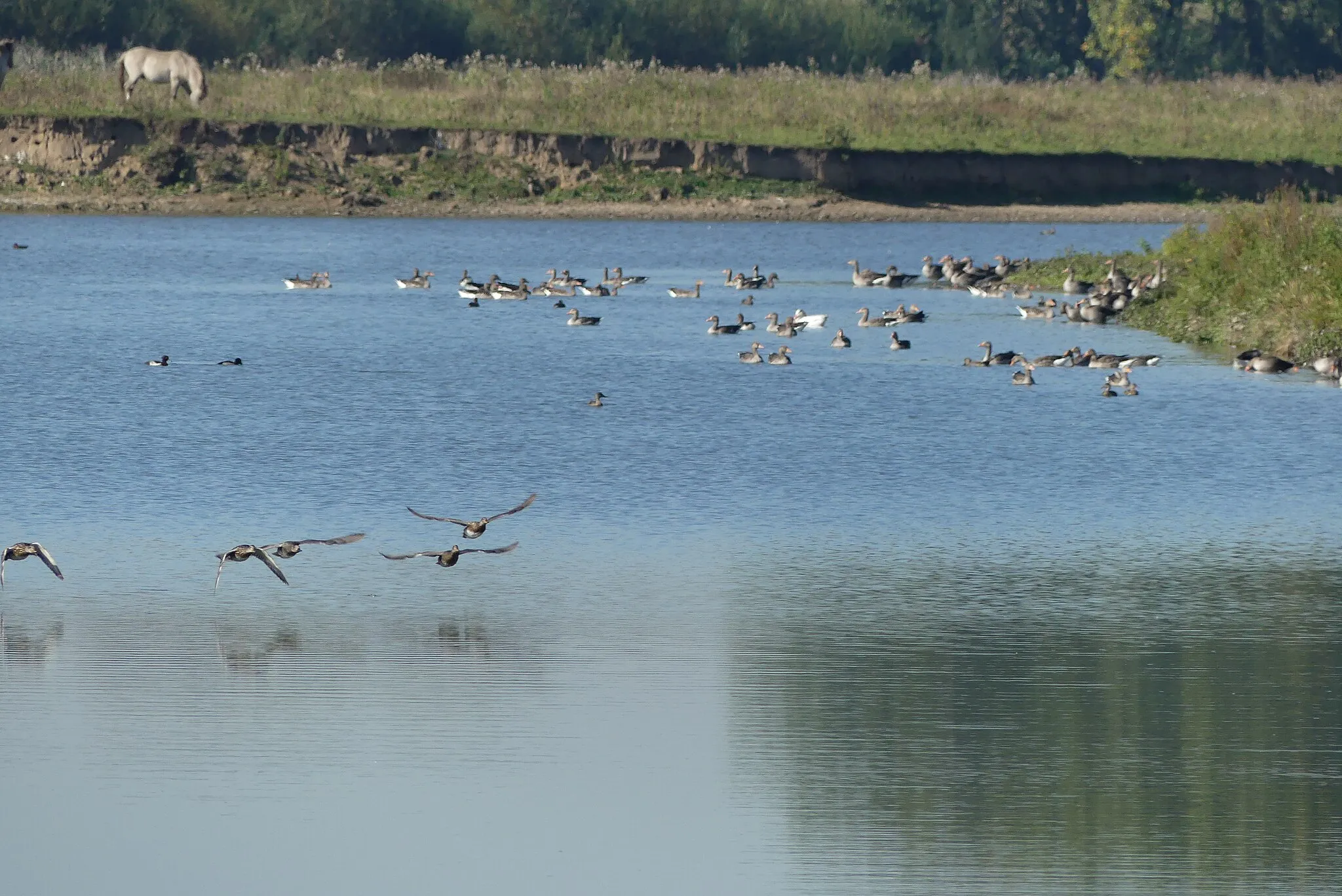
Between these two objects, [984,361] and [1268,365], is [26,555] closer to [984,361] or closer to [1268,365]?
[984,361]

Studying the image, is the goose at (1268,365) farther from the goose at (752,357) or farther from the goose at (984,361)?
the goose at (752,357)

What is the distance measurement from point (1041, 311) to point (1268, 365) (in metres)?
10.3

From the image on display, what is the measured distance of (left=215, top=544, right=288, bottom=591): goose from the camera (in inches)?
622

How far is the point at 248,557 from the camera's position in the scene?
16766 mm

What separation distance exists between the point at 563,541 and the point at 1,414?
10832mm

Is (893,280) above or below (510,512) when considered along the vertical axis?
below

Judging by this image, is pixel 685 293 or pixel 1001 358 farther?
pixel 685 293

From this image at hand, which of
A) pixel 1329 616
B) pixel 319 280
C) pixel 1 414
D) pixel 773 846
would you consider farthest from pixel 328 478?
pixel 319 280

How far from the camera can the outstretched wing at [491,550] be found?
56.7ft

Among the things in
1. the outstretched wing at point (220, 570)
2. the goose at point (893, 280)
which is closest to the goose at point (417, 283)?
the goose at point (893, 280)

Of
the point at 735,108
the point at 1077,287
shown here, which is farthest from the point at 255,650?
the point at 735,108

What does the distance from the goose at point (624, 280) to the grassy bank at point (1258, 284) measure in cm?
1108

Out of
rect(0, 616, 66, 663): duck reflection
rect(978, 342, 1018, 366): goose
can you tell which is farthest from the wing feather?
rect(978, 342, 1018, 366): goose

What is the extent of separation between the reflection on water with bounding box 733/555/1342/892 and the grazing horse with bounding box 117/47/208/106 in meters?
58.3
